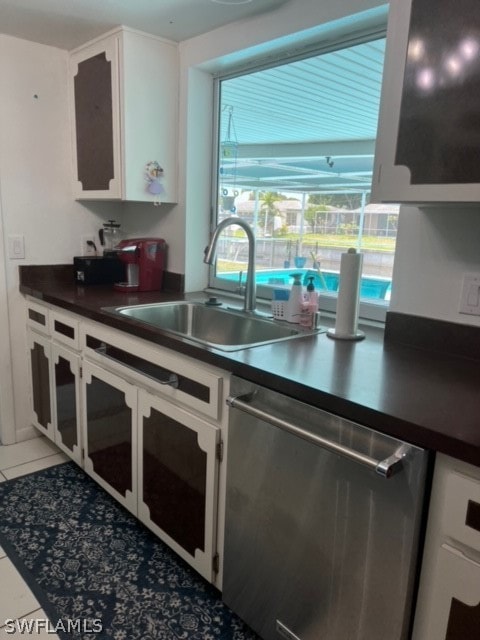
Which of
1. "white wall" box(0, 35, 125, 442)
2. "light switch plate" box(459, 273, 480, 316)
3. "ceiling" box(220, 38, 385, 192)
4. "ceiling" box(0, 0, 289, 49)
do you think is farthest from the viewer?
"white wall" box(0, 35, 125, 442)

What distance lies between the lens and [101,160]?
2.28 metres

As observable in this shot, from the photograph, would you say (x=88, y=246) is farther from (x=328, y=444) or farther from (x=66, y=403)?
(x=328, y=444)

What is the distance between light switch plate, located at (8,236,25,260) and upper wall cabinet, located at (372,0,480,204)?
6.31 feet

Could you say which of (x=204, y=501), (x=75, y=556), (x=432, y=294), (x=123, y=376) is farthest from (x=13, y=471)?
(x=432, y=294)

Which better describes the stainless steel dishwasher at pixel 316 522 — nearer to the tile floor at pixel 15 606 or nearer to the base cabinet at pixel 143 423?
the base cabinet at pixel 143 423

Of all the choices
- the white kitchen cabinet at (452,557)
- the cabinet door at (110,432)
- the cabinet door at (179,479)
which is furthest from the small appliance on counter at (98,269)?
the white kitchen cabinet at (452,557)

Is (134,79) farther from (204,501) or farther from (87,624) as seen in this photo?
(87,624)

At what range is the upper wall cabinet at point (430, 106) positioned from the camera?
1.04 metres

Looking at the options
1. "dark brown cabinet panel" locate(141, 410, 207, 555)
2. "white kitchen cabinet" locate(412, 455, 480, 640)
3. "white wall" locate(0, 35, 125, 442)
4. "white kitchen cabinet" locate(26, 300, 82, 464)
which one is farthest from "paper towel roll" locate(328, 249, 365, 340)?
"white wall" locate(0, 35, 125, 442)

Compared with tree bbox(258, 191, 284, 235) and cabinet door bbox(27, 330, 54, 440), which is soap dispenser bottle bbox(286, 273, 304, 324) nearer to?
tree bbox(258, 191, 284, 235)

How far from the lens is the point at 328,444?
1.05 meters

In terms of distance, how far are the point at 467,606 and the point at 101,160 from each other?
7.33 ft

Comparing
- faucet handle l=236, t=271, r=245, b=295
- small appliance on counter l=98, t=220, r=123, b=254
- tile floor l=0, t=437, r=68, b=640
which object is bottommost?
tile floor l=0, t=437, r=68, b=640

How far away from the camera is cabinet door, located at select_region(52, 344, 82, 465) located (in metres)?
2.13
